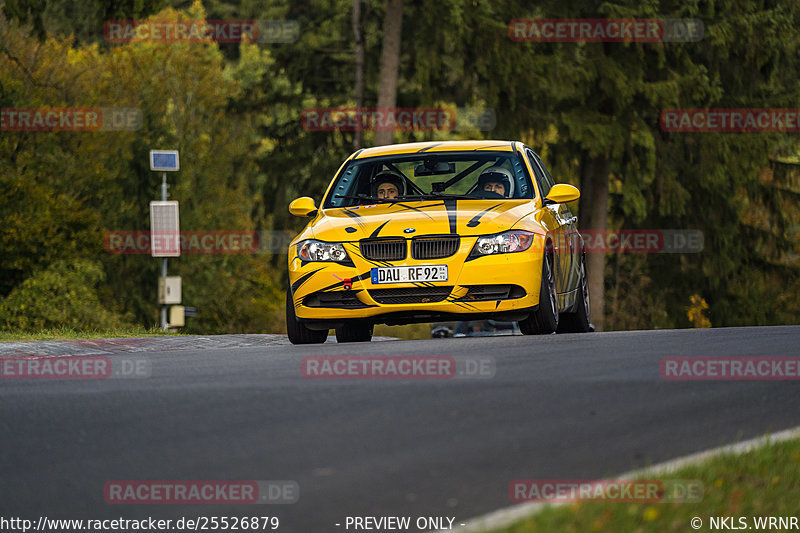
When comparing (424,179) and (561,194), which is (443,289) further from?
(424,179)

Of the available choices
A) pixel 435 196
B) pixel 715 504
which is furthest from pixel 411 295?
pixel 715 504

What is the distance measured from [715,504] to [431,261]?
6285mm

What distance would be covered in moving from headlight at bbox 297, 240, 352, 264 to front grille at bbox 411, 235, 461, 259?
1.96 feet

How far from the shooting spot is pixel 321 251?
12.3 meters

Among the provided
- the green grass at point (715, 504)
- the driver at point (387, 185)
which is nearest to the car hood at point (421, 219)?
the driver at point (387, 185)

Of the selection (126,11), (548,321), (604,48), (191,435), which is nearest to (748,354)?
(548,321)

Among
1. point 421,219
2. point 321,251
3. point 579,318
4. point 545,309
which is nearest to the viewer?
point 421,219

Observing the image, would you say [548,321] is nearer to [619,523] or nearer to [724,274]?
[619,523]

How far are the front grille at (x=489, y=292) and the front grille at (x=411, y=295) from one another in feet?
0.57

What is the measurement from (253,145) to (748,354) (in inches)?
1482

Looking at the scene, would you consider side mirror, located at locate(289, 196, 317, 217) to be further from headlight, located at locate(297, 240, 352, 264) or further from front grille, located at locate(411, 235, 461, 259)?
front grille, located at locate(411, 235, 461, 259)

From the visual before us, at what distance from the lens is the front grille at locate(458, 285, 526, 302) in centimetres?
1207

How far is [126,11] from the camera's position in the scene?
24875 millimetres

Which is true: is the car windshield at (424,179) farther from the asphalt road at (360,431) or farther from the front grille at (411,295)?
the asphalt road at (360,431)
